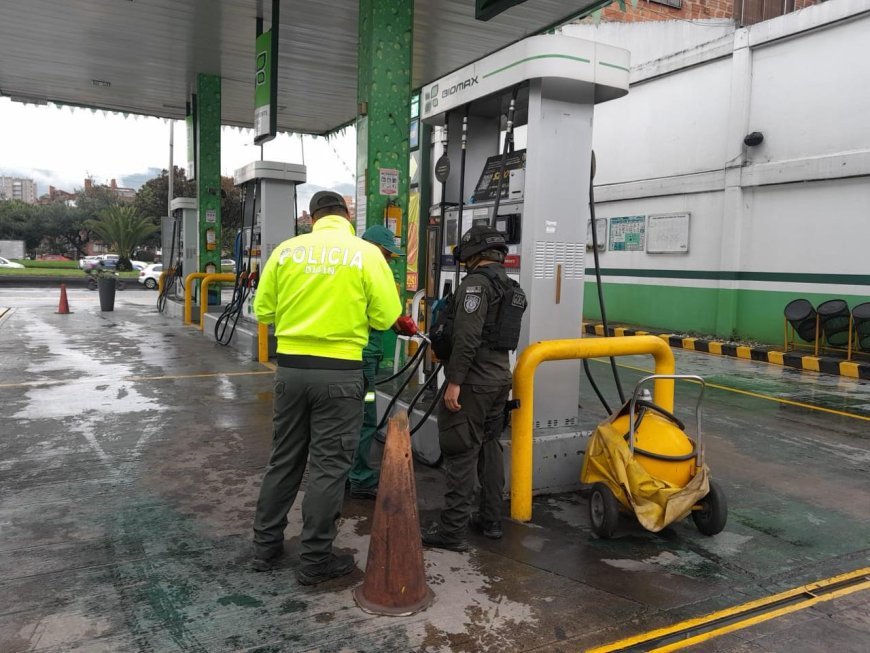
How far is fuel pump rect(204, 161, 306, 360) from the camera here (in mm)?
10852

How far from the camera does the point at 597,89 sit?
4664 mm

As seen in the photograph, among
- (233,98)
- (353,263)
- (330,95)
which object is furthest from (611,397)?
(233,98)

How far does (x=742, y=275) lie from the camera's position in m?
12.4

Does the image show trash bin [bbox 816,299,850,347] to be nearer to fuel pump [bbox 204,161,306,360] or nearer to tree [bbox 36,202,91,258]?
fuel pump [bbox 204,161,306,360]

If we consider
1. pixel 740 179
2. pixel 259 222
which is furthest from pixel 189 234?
pixel 740 179

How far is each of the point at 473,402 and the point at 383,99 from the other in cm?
413

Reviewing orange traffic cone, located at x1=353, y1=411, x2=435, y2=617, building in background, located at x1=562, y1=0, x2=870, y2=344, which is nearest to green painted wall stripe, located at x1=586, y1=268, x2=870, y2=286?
building in background, located at x1=562, y1=0, x2=870, y2=344

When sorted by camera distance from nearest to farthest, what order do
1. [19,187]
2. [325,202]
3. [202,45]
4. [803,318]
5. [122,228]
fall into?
Result: [325,202] → [803,318] → [202,45] → [122,228] → [19,187]

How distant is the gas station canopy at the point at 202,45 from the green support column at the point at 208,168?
47cm

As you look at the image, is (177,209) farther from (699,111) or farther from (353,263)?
(353,263)

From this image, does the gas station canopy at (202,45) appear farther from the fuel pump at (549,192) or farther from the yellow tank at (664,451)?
the yellow tank at (664,451)

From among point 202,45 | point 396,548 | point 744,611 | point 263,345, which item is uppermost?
point 202,45

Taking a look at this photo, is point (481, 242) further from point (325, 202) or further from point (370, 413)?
point (370, 413)

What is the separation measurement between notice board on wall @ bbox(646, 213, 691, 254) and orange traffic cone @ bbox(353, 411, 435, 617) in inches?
457
